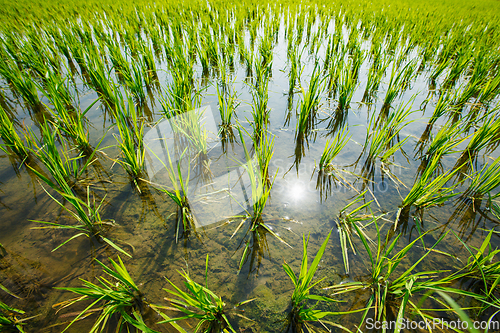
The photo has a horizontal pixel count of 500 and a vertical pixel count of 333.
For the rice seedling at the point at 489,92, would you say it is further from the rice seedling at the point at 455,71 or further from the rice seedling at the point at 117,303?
the rice seedling at the point at 117,303

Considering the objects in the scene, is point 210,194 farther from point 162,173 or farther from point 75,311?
point 75,311

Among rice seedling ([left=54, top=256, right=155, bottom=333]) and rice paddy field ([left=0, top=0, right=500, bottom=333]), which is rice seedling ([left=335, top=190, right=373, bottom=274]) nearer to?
rice paddy field ([left=0, top=0, right=500, bottom=333])

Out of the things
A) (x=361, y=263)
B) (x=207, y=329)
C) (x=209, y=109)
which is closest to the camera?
(x=207, y=329)

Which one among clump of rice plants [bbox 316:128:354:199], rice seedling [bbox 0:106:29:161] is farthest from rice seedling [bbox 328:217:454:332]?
rice seedling [bbox 0:106:29:161]

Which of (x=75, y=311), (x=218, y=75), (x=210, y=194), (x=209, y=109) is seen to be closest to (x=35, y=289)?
(x=75, y=311)

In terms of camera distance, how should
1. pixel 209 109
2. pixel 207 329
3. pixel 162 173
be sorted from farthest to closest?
pixel 209 109 < pixel 162 173 < pixel 207 329

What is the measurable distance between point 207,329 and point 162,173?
1.17 metres

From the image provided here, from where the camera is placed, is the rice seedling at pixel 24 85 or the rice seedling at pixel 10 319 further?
the rice seedling at pixel 24 85

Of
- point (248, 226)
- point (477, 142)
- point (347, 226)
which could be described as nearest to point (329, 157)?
point (347, 226)

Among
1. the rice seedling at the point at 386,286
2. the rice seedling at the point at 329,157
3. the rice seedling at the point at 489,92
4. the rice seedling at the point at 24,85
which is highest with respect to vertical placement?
the rice seedling at the point at 24,85

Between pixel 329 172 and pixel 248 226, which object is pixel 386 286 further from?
pixel 329 172

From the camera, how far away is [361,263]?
A: 45.8 inches

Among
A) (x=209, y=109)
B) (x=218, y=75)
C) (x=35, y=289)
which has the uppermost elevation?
(x=218, y=75)

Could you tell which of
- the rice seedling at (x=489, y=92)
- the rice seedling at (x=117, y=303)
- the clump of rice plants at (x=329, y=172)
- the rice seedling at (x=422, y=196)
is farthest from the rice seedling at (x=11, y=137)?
the rice seedling at (x=489, y=92)
